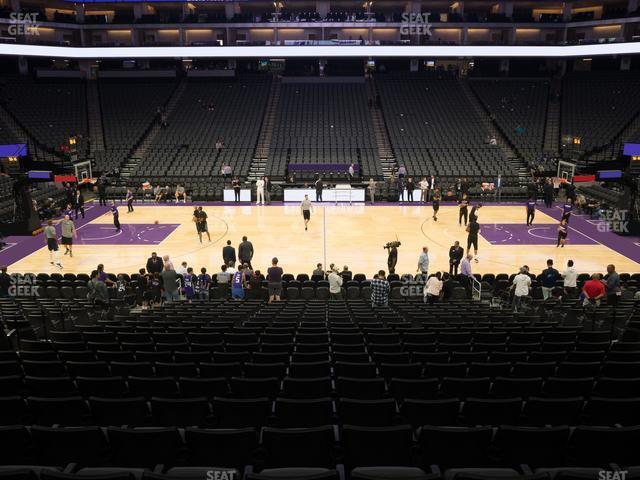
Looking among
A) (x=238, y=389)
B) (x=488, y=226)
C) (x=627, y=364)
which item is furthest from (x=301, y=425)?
(x=488, y=226)

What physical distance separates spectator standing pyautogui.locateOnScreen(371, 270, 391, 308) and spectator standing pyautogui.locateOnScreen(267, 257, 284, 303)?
2.89m

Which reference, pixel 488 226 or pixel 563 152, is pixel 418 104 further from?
pixel 488 226

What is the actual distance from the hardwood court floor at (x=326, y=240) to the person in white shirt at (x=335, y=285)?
3.38m

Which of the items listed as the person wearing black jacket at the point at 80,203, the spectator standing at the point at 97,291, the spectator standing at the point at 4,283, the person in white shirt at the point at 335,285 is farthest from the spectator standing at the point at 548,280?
the person wearing black jacket at the point at 80,203

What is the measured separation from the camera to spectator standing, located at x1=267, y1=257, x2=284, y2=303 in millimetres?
15117

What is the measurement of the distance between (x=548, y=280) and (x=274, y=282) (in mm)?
7681

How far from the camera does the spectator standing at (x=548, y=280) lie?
1505 centimetres

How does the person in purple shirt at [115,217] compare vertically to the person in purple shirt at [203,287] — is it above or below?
above

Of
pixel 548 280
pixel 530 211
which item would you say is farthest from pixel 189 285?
pixel 530 211

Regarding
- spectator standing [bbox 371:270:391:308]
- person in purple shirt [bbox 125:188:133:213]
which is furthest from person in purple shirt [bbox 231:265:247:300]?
person in purple shirt [bbox 125:188:133:213]

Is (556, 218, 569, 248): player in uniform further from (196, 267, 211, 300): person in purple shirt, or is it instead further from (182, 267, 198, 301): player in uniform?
(182, 267, 198, 301): player in uniform

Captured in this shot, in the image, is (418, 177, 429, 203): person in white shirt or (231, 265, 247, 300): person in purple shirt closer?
(231, 265, 247, 300): person in purple shirt

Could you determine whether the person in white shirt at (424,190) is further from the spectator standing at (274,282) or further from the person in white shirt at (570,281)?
the spectator standing at (274,282)

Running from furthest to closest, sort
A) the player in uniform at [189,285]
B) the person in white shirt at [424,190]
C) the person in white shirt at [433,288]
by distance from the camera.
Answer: the person in white shirt at [424,190], the player in uniform at [189,285], the person in white shirt at [433,288]
